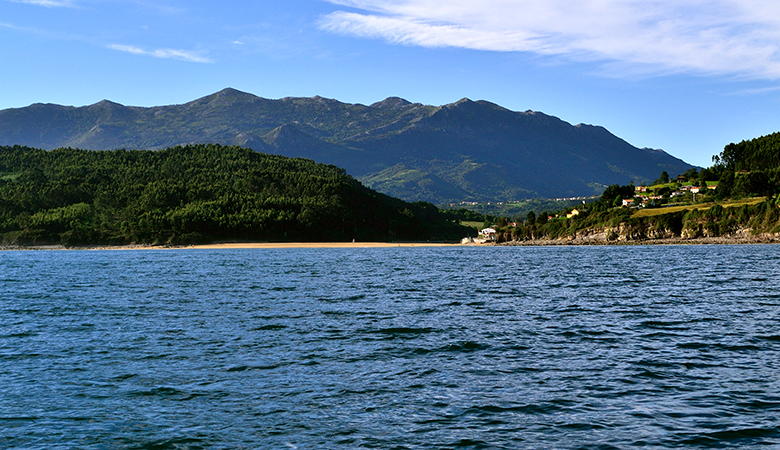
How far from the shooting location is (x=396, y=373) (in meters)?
26.4

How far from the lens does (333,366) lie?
27.7 metres

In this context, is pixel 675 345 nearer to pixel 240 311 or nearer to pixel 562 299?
pixel 562 299

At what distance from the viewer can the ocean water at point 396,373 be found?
1877 centimetres

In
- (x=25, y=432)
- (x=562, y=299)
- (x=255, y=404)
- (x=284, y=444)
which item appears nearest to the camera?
(x=284, y=444)

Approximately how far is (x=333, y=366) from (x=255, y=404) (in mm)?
6267

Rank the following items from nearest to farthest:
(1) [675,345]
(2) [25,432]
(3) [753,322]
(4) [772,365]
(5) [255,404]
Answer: (2) [25,432]
(5) [255,404]
(4) [772,365]
(1) [675,345]
(3) [753,322]

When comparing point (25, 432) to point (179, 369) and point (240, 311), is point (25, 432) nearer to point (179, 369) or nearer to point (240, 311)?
point (179, 369)

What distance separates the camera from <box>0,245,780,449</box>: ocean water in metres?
18.8

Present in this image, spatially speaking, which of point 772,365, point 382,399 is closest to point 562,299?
point 772,365

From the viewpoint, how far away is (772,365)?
26.6m

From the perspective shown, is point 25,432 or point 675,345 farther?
point 675,345

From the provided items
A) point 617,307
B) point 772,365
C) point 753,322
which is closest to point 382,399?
point 772,365

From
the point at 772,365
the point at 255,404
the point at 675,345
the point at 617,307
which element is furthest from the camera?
the point at 617,307

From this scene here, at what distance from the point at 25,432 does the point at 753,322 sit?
36.7m
